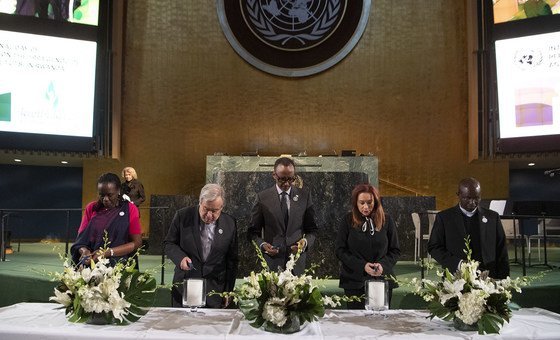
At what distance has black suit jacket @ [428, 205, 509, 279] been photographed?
10.7ft

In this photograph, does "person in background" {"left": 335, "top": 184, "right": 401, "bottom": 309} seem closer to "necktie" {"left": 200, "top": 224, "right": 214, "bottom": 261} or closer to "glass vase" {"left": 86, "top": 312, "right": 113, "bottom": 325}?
"necktie" {"left": 200, "top": 224, "right": 214, "bottom": 261}

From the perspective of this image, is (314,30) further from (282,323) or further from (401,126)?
(282,323)

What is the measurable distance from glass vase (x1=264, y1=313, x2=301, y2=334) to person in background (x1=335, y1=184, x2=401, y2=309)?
107cm

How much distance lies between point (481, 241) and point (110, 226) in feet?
6.93

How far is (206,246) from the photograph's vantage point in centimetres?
322

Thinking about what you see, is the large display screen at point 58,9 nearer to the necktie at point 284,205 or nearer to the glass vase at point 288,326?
the necktie at point 284,205

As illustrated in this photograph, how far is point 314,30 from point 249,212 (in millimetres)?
A: 6345

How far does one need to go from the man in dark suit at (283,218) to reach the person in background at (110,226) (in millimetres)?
810

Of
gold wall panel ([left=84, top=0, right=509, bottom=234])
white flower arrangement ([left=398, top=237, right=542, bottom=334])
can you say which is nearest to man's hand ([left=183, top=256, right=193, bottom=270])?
white flower arrangement ([left=398, top=237, right=542, bottom=334])

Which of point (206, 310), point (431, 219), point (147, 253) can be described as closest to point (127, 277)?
point (206, 310)

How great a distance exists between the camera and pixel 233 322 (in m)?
2.37

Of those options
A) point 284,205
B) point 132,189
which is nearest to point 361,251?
point 284,205

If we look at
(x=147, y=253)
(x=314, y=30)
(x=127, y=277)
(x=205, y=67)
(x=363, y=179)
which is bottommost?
(x=147, y=253)

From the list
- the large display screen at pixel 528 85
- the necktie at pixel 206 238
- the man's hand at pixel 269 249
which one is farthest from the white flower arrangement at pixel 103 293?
the large display screen at pixel 528 85
